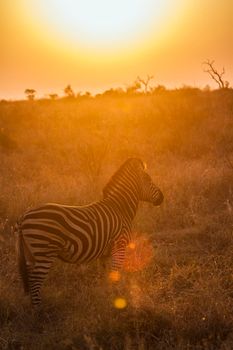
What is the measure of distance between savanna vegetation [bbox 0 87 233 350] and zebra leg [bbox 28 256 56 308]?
0.21 metres

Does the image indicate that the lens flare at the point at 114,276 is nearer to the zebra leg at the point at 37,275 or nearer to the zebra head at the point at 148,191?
the zebra leg at the point at 37,275

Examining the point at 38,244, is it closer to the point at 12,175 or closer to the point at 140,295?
the point at 140,295

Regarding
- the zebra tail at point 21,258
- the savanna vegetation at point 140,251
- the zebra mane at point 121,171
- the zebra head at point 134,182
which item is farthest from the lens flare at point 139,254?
the zebra tail at point 21,258

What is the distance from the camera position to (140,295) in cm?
557

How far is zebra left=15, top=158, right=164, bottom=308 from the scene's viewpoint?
5.54 meters

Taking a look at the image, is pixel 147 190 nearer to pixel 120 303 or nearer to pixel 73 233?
pixel 73 233

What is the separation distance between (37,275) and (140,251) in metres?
2.73

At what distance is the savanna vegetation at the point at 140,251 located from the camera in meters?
4.89

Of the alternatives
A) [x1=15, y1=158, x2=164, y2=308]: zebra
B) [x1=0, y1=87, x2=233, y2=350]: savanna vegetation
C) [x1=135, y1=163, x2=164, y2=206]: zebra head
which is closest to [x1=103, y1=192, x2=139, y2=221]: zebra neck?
[x1=15, y1=158, x2=164, y2=308]: zebra

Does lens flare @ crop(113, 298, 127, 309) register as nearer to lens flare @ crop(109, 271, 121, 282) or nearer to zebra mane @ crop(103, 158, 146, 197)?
lens flare @ crop(109, 271, 121, 282)

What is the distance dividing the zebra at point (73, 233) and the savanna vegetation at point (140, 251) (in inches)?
18.3

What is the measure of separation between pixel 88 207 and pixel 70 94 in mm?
43506

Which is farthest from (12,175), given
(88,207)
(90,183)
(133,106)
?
(133,106)

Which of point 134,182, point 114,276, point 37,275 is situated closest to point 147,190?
point 134,182
